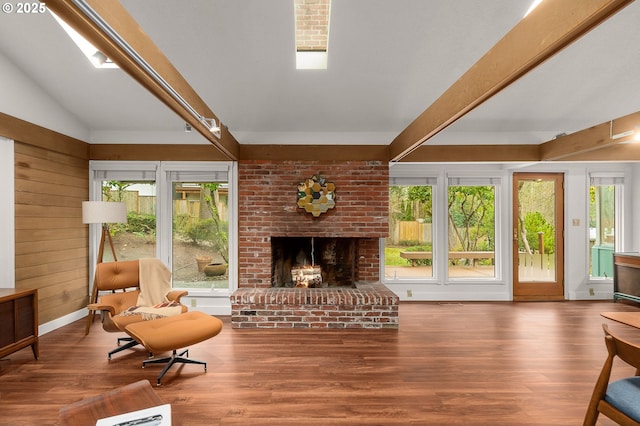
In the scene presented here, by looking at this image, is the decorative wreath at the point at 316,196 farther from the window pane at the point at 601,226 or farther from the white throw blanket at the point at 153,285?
the window pane at the point at 601,226

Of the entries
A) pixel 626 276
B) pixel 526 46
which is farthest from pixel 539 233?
pixel 526 46

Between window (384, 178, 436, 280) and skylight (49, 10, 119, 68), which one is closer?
skylight (49, 10, 119, 68)

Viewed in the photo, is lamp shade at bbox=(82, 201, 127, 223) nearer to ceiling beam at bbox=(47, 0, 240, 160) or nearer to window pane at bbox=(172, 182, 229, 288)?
window pane at bbox=(172, 182, 229, 288)

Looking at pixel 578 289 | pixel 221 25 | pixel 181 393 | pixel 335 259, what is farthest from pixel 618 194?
pixel 181 393

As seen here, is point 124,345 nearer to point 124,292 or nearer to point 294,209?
point 124,292

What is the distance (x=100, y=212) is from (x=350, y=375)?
3.32 meters

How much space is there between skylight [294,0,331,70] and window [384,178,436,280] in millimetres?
2565

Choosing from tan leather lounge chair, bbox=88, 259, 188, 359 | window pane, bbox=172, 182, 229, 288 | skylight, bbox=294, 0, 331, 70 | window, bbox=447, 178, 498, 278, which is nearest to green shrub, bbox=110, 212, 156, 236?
window pane, bbox=172, 182, 229, 288

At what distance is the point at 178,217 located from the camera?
15.7 ft

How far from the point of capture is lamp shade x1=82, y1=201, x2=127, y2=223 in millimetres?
3775

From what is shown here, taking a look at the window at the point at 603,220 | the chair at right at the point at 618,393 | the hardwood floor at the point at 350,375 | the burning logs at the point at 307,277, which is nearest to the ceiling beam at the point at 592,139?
the window at the point at 603,220

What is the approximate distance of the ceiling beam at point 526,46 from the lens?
129 centimetres

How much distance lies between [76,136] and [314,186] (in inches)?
127

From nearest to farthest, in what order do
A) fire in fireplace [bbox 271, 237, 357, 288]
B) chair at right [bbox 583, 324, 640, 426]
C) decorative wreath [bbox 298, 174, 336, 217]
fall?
chair at right [bbox 583, 324, 640, 426], decorative wreath [bbox 298, 174, 336, 217], fire in fireplace [bbox 271, 237, 357, 288]
